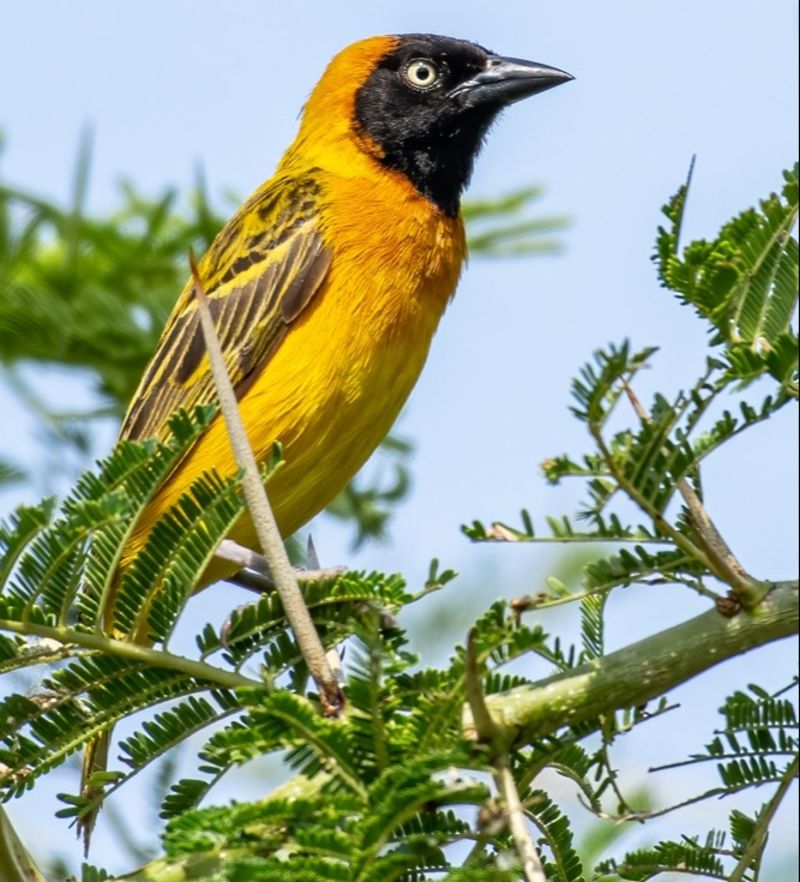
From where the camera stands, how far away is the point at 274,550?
75.5 inches

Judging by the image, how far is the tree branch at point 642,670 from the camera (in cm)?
185

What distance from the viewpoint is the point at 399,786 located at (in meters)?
1.74

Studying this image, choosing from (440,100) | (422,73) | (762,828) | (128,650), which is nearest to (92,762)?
(128,650)

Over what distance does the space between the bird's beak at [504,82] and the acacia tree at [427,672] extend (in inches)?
131

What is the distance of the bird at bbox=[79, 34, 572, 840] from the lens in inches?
169

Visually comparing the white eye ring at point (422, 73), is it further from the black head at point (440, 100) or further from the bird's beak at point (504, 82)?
the bird's beak at point (504, 82)

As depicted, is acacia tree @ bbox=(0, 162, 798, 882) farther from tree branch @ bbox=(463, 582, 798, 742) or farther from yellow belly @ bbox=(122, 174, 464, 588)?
yellow belly @ bbox=(122, 174, 464, 588)

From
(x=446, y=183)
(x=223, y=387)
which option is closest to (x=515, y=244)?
(x=446, y=183)

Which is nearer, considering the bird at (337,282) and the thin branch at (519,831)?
the thin branch at (519,831)

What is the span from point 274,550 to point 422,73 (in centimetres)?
403

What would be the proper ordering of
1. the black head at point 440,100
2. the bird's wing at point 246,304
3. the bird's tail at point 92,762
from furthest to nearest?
the black head at point 440,100 → the bird's wing at point 246,304 → the bird's tail at point 92,762

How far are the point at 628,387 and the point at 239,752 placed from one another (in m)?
0.77

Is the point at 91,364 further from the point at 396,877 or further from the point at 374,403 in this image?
the point at 396,877

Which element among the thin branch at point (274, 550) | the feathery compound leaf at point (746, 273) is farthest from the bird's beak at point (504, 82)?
the thin branch at point (274, 550)
